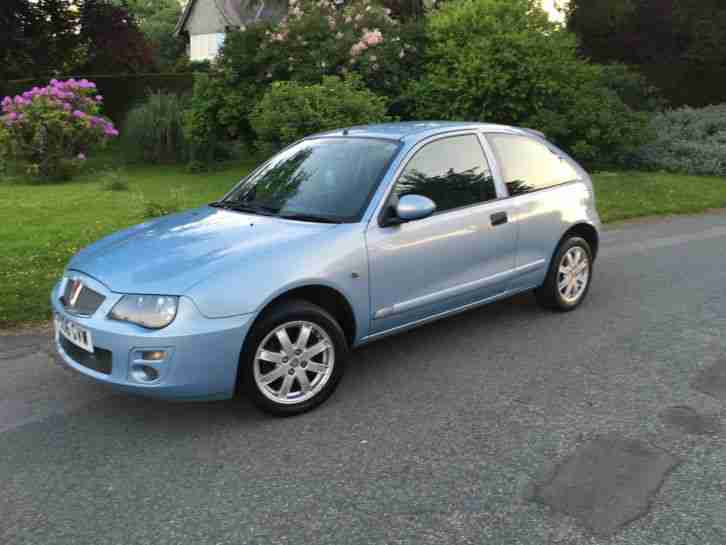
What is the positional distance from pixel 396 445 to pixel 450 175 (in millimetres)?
2106

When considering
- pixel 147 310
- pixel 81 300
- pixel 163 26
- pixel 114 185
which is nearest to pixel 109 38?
pixel 114 185

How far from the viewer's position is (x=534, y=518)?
3.18m

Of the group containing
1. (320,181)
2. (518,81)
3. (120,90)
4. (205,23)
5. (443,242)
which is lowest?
(443,242)

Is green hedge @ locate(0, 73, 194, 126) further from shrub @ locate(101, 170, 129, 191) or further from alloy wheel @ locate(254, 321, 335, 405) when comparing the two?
alloy wheel @ locate(254, 321, 335, 405)

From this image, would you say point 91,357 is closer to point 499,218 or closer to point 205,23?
point 499,218

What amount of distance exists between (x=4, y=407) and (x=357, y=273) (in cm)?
224

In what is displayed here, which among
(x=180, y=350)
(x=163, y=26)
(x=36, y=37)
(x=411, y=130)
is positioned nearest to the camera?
(x=180, y=350)

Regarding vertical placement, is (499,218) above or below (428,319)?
above

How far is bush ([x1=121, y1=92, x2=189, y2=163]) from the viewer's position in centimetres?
1703

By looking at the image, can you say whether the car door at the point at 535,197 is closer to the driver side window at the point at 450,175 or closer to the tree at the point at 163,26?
the driver side window at the point at 450,175

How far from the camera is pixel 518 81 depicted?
1433 cm

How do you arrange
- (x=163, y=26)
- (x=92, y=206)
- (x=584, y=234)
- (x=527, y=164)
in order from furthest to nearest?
1. (x=163, y=26)
2. (x=92, y=206)
3. (x=584, y=234)
4. (x=527, y=164)

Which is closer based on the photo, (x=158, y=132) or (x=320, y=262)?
(x=320, y=262)

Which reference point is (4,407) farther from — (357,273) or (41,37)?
(41,37)
